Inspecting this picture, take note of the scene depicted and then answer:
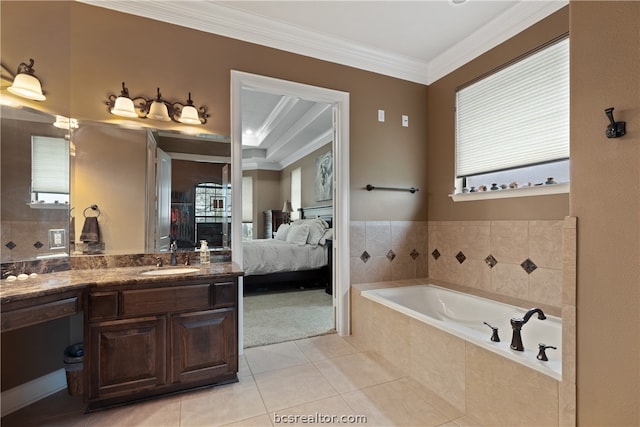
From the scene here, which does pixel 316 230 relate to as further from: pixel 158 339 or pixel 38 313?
pixel 38 313

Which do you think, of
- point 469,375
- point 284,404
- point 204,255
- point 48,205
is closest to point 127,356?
point 204,255

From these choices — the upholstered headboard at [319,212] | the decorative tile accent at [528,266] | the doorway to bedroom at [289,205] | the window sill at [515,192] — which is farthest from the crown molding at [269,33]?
the upholstered headboard at [319,212]

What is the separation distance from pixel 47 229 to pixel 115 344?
97cm

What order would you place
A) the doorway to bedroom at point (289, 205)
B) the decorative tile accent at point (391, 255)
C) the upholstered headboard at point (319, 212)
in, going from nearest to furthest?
the doorway to bedroom at point (289, 205)
the decorative tile accent at point (391, 255)
the upholstered headboard at point (319, 212)

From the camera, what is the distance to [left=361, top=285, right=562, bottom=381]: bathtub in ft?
5.21

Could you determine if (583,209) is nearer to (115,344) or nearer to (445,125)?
(445,125)

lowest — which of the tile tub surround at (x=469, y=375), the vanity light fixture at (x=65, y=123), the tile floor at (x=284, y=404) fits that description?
the tile floor at (x=284, y=404)

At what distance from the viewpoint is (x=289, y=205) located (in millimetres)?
7820

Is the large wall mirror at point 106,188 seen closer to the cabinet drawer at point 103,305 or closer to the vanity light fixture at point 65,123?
the vanity light fixture at point 65,123

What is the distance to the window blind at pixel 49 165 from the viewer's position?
2.00 meters

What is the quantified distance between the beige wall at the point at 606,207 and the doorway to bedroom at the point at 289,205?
1961mm

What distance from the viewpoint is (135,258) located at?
2334 millimetres

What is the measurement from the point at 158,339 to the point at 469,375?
1.96m

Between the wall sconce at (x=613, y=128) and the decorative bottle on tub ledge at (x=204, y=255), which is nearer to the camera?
the wall sconce at (x=613, y=128)
